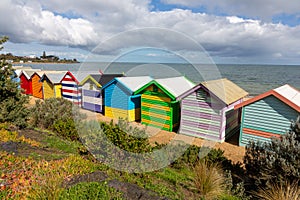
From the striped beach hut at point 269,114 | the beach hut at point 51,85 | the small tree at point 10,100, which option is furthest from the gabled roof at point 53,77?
the striped beach hut at point 269,114

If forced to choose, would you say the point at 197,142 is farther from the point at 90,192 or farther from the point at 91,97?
the point at 91,97

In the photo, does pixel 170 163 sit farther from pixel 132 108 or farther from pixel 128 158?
A: pixel 132 108

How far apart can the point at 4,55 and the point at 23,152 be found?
634 cm

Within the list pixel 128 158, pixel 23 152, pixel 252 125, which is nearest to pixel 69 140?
pixel 23 152

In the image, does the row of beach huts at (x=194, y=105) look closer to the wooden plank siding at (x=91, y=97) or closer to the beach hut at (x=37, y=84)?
the wooden plank siding at (x=91, y=97)

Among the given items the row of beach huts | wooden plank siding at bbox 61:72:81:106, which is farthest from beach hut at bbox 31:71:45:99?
the row of beach huts

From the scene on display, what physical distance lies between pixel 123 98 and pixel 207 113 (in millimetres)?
6078

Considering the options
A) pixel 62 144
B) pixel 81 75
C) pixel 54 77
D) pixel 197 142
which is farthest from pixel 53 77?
pixel 197 142

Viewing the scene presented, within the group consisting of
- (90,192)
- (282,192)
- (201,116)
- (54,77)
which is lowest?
(282,192)

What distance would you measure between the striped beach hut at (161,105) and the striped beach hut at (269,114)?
3.79 m

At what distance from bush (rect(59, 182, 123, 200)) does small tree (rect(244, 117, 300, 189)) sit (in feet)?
11.2

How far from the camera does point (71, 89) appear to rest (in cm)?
1861

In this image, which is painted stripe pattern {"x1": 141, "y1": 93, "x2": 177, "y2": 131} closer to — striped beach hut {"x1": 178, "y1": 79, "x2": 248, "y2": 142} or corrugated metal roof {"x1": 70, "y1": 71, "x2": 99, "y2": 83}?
striped beach hut {"x1": 178, "y1": 79, "x2": 248, "y2": 142}

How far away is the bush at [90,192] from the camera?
3689 mm
